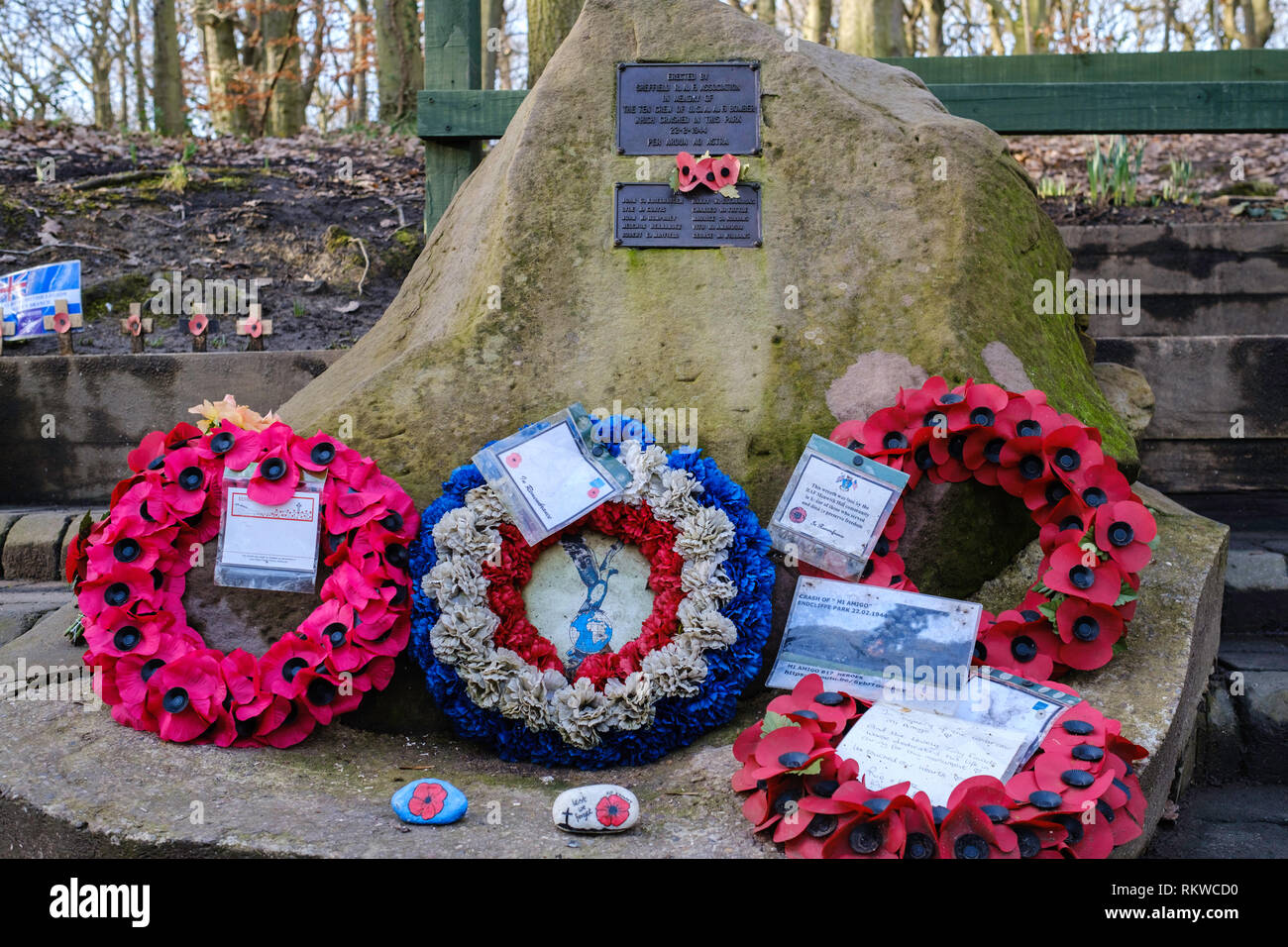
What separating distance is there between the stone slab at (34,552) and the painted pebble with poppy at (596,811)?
3.08 m

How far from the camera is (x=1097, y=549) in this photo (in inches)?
109

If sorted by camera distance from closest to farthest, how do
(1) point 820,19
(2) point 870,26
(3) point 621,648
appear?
1. (3) point 621,648
2. (2) point 870,26
3. (1) point 820,19

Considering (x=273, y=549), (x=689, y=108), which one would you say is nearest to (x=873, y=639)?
(x=273, y=549)

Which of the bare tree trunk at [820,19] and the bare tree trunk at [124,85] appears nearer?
the bare tree trunk at [820,19]

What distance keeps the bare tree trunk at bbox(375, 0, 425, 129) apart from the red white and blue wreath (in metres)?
9.35

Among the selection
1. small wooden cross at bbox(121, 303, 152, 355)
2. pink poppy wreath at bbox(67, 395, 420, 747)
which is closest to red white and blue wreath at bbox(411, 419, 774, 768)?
pink poppy wreath at bbox(67, 395, 420, 747)

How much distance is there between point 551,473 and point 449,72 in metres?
2.94

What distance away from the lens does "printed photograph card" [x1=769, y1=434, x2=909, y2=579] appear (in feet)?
9.83

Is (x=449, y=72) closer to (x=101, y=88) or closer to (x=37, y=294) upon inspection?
(x=37, y=294)

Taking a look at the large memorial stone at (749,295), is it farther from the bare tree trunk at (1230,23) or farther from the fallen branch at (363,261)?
the bare tree trunk at (1230,23)

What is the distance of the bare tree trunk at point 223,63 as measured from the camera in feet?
39.3

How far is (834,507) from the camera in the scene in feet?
9.90

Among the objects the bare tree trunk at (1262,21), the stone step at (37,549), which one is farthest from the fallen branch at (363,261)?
the bare tree trunk at (1262,21)

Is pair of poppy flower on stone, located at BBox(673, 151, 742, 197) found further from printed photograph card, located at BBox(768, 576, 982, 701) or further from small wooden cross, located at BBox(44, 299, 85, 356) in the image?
small wooden cross, located at BBox(44, 299, 85, 356)
